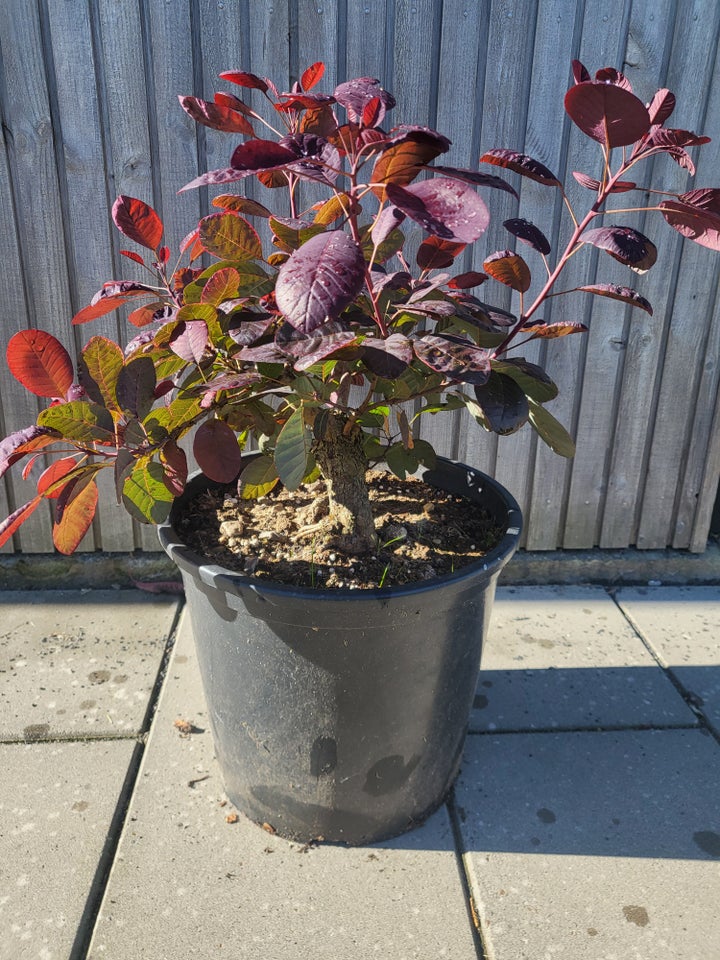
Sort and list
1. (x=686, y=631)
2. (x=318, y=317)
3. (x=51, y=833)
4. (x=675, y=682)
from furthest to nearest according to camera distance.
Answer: (x=686, y=631)
(x=675, y=682)
(x=51, y=833)
(x=318, y=317)

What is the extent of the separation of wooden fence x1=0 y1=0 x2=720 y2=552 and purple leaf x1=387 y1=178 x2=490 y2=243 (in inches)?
55.3

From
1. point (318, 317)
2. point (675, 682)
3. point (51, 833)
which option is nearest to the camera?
point (318, 317)

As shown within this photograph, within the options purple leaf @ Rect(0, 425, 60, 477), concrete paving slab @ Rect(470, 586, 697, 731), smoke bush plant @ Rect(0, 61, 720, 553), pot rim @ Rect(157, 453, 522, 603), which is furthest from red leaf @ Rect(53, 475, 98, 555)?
concrete paving slab @ Rect(470, 586, 697, 731)

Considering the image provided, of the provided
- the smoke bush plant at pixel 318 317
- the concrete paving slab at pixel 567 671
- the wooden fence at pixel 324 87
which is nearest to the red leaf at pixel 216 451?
the smoke bush plant at pixel 318 317

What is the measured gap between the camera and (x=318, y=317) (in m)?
0.97

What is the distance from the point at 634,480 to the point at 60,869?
2080 millimetres

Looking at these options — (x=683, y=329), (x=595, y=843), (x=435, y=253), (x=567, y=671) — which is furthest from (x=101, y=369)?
(x=683, y=329)

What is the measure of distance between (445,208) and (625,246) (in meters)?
0.29

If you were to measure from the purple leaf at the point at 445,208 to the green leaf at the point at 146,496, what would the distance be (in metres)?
0.69

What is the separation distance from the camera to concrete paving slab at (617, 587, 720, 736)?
2.18 meters

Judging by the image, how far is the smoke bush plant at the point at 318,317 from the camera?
1038 mm

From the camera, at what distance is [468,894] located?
60.4 inches

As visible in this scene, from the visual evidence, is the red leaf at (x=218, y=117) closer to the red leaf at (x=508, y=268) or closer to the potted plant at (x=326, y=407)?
the potted plant at (x=326, y=407)

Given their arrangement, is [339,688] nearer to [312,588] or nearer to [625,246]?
[312,588]
